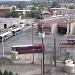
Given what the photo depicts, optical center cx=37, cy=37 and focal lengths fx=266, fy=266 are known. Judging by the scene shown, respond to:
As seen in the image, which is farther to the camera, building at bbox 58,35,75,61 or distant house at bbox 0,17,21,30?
distant house at bbox 0,17,21,30

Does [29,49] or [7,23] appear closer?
[29,49]

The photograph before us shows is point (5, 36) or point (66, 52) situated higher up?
point (66, 52)

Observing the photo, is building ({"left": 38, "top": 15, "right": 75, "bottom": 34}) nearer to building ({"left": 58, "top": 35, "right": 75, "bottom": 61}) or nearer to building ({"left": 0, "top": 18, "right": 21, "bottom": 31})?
building ({"left": 0, "top": 18, "right": 21, "bottom": 31})

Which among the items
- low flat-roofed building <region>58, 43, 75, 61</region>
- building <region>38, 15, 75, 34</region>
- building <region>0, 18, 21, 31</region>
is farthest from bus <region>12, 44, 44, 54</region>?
building <region>0, 18, 21, 31</region>

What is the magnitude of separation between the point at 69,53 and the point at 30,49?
7.66 ft

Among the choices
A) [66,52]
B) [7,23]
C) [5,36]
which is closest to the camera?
[66,52]

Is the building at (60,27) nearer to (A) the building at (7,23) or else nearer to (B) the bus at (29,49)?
(A) the building at (7,23)

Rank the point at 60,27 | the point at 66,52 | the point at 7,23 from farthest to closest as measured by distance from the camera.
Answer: the point at 7,23 < the point at 60,27 < the point at 66,52

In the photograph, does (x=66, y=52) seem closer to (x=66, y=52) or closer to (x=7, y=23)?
(x=66, y=52)

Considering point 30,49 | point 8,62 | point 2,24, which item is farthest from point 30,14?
point 8,62

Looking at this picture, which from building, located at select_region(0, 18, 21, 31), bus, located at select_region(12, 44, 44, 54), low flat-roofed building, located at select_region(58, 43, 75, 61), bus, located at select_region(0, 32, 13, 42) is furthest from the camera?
building, located at select_region(0, 18, 21, 31)

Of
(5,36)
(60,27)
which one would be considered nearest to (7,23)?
(60,27)

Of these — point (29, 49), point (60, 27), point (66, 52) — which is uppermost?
point (60, 27)

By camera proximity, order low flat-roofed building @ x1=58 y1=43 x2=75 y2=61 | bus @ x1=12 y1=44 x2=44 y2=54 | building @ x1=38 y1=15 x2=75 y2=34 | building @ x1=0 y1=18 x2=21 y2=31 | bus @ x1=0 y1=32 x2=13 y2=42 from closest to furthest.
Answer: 1. low flat-roofed building @ x1=58 y1=43 x2=75 y2=61
2. bus @ x1=12 y1=44 x2=44 y2=54
3. bus @ x1=0 y1=32 x2=13 y2=42
4. building @ x1=38 y1=15 x2=75 y2=34
5. building @ x1=0 y1=18 x2=21 y2=31
